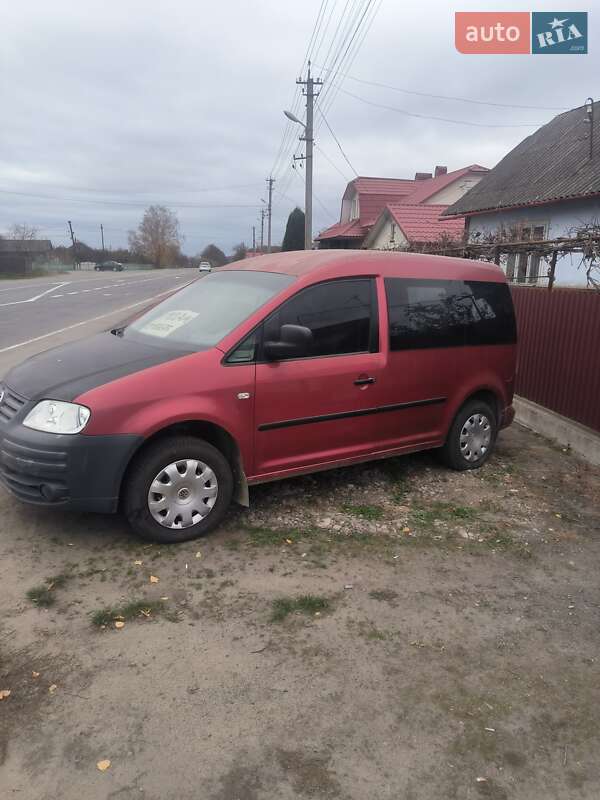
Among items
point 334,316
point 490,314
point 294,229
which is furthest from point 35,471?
point 294,229

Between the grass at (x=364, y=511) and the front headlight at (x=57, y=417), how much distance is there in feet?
6.61

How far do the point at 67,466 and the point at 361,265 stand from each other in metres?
2.51

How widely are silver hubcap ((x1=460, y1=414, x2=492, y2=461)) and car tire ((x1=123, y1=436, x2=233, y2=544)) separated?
A: 2393 millimetres

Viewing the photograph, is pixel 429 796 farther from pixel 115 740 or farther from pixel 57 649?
pixel 57 649

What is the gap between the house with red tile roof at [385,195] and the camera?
30.3 m

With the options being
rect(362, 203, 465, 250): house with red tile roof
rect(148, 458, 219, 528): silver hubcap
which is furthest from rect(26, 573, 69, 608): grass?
rect(362, 203, 465, 250): house with red tile roof

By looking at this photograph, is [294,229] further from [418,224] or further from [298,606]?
[298,606]

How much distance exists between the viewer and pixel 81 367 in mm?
3869

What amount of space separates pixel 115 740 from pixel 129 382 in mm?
1922

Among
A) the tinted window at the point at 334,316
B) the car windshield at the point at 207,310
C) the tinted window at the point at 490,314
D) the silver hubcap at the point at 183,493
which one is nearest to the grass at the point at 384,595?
the silver hubcap at the point at 183,493

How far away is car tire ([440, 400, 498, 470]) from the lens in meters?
5.29

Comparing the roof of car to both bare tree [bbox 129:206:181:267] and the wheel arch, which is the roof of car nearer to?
the wheel arch

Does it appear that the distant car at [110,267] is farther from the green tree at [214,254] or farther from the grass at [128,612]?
the grass at [128,612]

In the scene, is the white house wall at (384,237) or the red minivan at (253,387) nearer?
the red minivan at (253,387)
